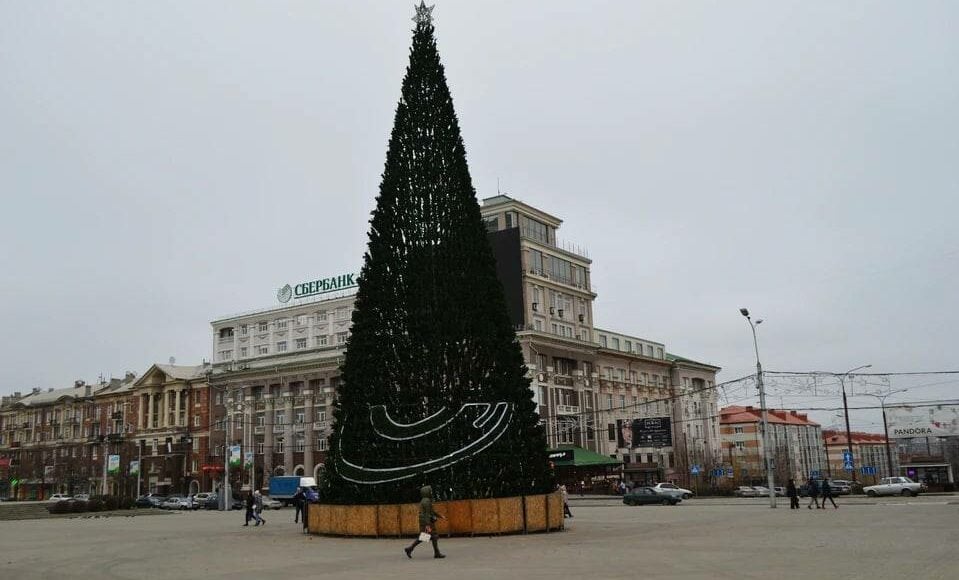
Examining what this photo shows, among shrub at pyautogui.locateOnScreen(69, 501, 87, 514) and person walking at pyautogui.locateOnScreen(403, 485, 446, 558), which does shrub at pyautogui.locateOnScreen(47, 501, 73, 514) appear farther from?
person walking at pyautogui.locateOnScreen(403, 485, 446, 558)

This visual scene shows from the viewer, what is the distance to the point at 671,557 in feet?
57.5

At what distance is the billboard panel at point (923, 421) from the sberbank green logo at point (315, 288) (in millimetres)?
52846

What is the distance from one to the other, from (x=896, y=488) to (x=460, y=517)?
133ft

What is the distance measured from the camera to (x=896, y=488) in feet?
171

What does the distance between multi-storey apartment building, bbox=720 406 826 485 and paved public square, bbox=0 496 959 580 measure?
99.4m

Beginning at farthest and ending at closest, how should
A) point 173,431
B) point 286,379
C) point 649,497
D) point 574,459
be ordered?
point 173,431
point 286,379
point 574,459
point 649,497

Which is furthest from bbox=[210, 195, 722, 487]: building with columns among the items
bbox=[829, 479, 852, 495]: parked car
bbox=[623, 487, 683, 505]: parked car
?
bbox=[623, 487, 683, 505]: parked car

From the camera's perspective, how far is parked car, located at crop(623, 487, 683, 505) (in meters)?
52.3

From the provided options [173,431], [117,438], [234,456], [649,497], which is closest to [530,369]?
[649,497]

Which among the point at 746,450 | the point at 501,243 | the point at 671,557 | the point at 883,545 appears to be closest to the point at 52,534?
the point at 671,557

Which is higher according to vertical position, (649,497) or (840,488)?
(649,497)

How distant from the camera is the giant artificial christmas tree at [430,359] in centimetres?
2433

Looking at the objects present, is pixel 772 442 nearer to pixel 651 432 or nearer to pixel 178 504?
pixel 651 432

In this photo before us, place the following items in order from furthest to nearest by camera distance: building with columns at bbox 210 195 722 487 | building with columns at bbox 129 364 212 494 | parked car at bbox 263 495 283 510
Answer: building with columns at bbox 129 364 212 494 < building with columns at bbox 210 195 722 487 < parked car at bbox 263 495 283 510
